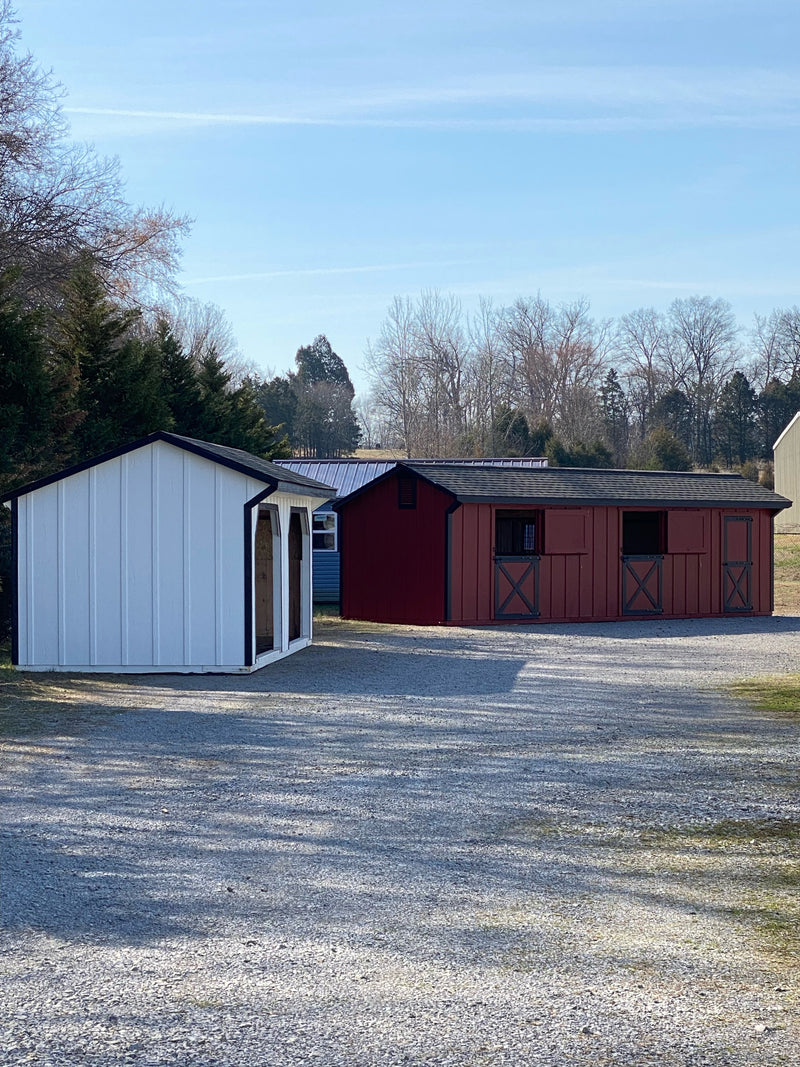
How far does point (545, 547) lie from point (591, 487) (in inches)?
70.9

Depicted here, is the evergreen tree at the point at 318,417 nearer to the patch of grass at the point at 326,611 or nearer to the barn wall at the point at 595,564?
the patch of grass at the point at 326,611

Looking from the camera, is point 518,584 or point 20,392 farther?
point 518,584

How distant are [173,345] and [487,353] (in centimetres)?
3359

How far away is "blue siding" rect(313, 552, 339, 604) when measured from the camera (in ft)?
86.4

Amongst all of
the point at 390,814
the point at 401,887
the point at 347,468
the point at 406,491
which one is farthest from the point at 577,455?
the point at 401,887

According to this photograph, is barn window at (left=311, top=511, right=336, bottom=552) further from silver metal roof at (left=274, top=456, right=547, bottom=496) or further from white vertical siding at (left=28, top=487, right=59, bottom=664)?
white vertical siding at (left=28, top=487, right=59, bottom=664)

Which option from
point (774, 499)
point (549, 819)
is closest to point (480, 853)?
point (549, 819)

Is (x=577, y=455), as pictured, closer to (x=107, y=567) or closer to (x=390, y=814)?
(x=107, y=567)

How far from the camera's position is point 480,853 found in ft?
19.0

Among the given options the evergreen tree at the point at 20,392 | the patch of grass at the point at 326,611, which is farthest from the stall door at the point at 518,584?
the evergreen tree at the point at 20,392

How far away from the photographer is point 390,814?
21.8ft

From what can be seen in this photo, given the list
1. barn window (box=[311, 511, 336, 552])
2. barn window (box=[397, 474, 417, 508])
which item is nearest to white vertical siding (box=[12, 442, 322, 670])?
barn window (box=[397, 474, 417, 508])

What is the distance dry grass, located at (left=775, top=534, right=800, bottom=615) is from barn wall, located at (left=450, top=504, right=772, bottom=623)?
2749mm

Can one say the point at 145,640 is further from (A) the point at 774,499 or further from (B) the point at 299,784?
(A) the point at 774,499
